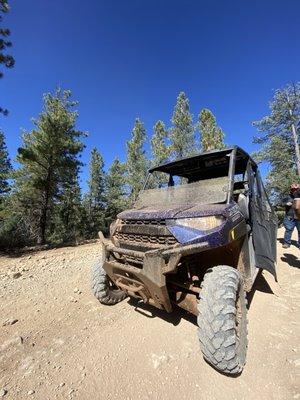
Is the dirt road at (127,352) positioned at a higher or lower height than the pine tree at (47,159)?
lower

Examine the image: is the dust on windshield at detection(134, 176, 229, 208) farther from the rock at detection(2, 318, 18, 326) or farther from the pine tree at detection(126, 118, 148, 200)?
the pine tree at detection(126, 118, 148, 200)

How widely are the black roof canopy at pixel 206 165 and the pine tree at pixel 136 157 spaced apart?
18.6 m

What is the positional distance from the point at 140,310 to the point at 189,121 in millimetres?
18834

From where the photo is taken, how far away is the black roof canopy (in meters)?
4.36

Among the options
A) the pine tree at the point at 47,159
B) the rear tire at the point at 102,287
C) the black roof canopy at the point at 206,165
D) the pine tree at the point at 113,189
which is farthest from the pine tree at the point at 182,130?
the rear tire at the point at 102,287

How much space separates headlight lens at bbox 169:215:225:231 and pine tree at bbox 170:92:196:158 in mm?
18055

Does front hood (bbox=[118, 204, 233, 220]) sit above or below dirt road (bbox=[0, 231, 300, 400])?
above

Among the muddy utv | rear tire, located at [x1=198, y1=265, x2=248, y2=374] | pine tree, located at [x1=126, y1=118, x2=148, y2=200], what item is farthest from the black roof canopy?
pine tree, located at [x1=126, y1=118, x2=148, y2=200]

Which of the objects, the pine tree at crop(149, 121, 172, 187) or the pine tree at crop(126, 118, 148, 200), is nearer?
the pine tree at crop(149, 121, 172, 187)

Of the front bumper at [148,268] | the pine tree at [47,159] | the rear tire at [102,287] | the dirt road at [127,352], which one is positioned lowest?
the dirt road at [127,352]

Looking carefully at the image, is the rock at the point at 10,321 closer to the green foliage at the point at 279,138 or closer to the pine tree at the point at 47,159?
the pine tree at the point at 47,159

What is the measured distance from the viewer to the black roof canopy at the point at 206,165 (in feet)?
14.3

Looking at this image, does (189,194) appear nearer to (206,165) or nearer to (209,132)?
(206,165)

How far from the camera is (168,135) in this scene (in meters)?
21.5
